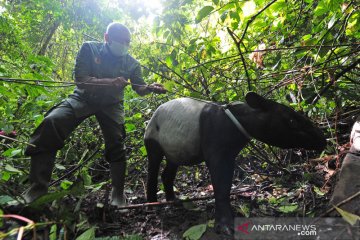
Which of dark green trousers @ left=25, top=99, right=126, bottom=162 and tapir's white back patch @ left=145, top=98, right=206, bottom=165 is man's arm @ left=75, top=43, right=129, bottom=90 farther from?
tapir's white back patch @ left=145, top=98, right=206, bottom=165

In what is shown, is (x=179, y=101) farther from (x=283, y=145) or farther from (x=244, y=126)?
(x=283, y=145)

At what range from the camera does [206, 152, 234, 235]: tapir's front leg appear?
8.54 ft

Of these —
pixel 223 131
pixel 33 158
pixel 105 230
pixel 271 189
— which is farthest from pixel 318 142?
pixel 33 158

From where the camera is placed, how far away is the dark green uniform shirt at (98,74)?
11.2 ft

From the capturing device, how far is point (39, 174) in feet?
9.86

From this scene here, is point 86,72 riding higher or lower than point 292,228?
higher

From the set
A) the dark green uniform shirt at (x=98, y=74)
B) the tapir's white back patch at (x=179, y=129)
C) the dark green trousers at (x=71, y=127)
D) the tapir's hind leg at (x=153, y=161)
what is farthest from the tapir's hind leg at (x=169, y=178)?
the dark green uniform shirt at (x=98, y=74)

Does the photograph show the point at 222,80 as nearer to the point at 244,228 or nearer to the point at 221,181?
the point at 221,181

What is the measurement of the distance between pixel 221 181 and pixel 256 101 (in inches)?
30.0

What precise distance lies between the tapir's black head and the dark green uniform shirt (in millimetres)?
1712

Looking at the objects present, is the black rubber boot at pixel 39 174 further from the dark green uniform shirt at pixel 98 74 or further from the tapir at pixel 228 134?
the tapir at pixel 228 134

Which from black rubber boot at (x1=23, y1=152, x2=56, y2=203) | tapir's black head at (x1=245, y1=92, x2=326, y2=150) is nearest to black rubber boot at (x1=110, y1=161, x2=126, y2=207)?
black rubber boot at (x1=23, y1=152, x2=56, y2=203)

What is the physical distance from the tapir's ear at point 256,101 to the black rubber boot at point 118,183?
5.91 ft

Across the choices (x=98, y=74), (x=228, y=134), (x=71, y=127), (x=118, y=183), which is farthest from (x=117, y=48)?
(x=228, y=134)
